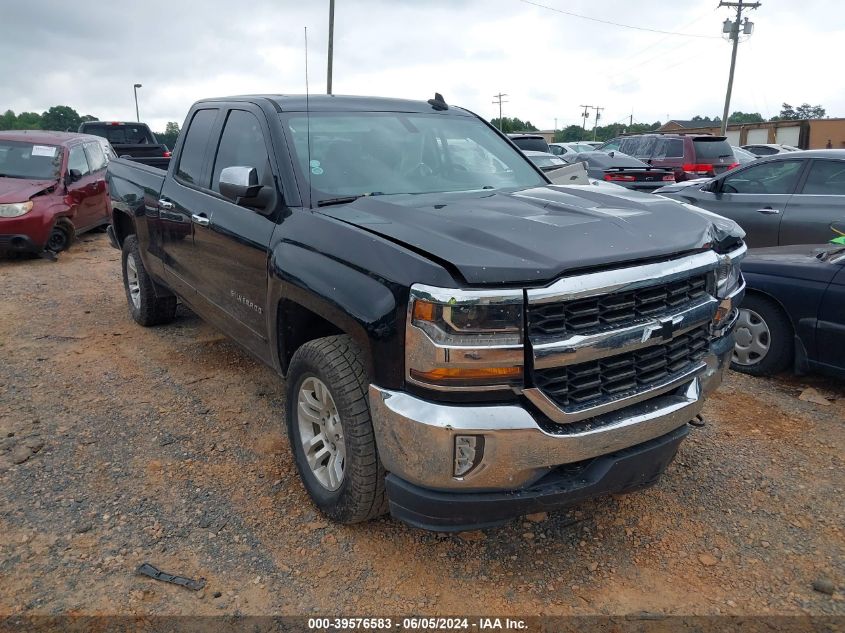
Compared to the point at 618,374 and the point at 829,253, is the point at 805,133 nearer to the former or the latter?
the point at 829,253

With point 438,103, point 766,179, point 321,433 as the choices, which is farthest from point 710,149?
point 321,433

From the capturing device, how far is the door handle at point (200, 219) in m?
3.93

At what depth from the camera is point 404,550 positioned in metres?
2.88

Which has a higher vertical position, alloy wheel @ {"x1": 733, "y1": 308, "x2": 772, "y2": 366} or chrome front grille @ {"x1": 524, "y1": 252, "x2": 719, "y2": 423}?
chrome front grille @ {"x1": 524, "y1": 252, "x2": 719, "y2": 423}

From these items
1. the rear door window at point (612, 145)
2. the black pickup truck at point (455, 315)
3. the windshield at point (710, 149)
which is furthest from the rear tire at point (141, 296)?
the rear door window at point (612, 145)

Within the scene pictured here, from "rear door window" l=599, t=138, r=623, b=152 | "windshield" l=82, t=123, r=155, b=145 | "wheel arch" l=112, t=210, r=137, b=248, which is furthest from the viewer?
"rear door window" l=599, t=138, r=623, b=152

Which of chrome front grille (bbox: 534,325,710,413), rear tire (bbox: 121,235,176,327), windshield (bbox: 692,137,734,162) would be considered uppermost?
windshield (bbox: 692,137,734,162)

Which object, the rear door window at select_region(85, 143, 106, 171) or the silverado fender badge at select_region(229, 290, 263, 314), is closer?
the silverado fender badge at select_region(229, 290, 263, 314)

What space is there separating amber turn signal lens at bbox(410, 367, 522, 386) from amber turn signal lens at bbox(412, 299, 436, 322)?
18 centimetres

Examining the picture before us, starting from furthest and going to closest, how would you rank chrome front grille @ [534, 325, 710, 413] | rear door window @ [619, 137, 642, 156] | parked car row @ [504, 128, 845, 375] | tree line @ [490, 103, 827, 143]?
tree line @ [490, 103, 827, 143] → rear door window @ [619, 137, 642, 156] → parked car row @ [504, 128, 845, 375] → chrome front grille @ [534, 325, 710, 413]

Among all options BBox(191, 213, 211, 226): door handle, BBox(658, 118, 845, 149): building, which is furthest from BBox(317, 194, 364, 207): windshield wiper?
BBox(658, 118, 845, 149): building

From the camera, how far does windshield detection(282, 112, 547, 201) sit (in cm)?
341

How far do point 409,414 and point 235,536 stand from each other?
120 cm

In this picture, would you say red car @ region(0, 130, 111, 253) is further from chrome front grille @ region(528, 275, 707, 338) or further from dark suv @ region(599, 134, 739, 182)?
dark suv @ region(599, 134, 739, 182)
